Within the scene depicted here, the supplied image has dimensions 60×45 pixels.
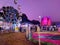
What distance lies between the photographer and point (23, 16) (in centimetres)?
337

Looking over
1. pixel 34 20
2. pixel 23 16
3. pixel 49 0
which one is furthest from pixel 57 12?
pixel 23 16

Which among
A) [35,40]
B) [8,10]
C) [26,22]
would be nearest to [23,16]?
[26,22]

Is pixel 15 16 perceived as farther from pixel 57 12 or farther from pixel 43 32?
pixel 57 12

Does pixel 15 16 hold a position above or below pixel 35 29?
above

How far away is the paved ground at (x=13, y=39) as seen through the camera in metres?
3.17

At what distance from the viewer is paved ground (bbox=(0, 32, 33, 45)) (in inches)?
125

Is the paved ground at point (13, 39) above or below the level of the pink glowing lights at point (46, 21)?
below

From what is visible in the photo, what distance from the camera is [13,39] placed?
321 cm

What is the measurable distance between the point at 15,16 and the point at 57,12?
908 millimetres

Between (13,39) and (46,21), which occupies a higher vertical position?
(46,21)

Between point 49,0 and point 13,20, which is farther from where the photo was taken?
point 49,0

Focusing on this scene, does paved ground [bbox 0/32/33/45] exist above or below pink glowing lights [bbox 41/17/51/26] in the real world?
below

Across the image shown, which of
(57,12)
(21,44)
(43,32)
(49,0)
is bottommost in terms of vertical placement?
(21,44)

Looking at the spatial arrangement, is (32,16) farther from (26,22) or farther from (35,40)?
(35,40)
